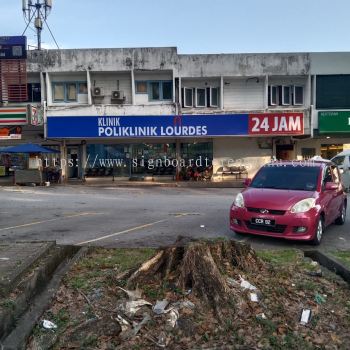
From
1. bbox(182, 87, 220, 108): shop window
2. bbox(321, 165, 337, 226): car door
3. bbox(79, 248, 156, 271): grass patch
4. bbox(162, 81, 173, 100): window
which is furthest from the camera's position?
bbox(182, 87, 220, 108): shop window

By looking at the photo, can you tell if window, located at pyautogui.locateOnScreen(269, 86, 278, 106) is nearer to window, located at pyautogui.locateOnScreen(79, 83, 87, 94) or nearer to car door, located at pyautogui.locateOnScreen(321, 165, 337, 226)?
window, located at pyautogui.locateOnScreen(79, 83, 87, 94)

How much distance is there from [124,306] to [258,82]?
79.3ft

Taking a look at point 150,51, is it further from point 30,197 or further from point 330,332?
→ point 330,332

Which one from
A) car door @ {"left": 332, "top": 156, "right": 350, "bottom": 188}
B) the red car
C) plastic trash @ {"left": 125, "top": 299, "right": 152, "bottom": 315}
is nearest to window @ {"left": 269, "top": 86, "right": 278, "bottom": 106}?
car door @ {"left": 332, "top": 156, "right": 350, "bottom": 188}

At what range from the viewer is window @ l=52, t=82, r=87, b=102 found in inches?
1046

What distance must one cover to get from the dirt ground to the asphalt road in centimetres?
311

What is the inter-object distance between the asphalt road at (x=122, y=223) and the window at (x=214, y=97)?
39.0 feet

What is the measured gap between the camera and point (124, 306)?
4176mm

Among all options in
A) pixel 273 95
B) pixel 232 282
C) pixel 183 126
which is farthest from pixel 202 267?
pixel 273 95

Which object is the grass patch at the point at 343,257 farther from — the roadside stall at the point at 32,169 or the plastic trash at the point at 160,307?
the roadside stall at the point at 32,169

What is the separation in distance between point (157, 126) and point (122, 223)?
1457 centimetres

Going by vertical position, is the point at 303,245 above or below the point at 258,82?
below

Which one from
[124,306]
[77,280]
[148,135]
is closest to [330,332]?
[124,306]

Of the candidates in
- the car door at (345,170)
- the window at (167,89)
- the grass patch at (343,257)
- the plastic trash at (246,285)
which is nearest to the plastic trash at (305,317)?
the plastic trash at (246,285)
